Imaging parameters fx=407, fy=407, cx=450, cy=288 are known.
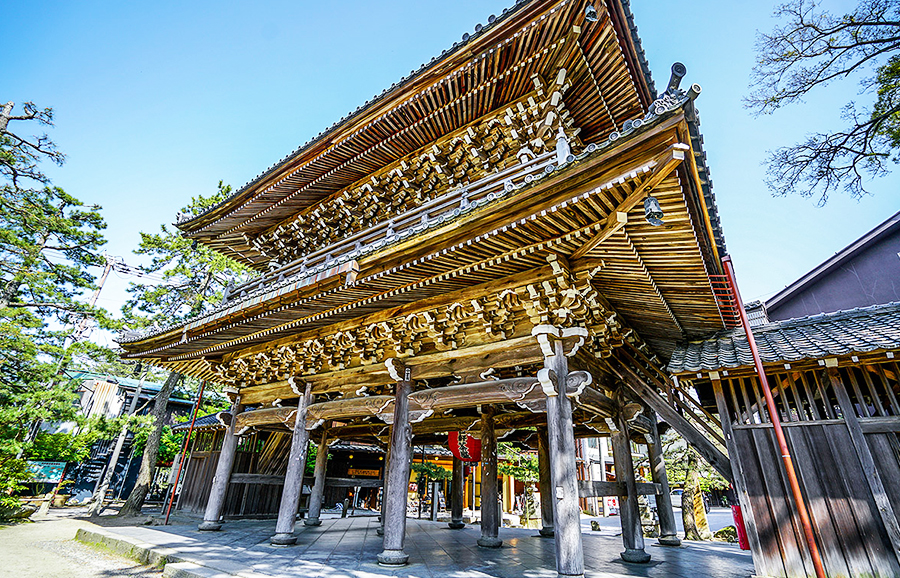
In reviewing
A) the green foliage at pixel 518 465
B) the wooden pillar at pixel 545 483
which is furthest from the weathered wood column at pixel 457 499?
the green foliage at pixel 518 465

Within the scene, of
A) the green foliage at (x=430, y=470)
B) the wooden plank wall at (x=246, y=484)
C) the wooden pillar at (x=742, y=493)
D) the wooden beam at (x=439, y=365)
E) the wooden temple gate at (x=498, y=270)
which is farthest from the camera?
the green foliage at (x=430, y=470)

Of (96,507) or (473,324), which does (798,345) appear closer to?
(473,324)

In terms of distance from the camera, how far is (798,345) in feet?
20.0

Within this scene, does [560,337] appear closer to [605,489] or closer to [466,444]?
[605,489]

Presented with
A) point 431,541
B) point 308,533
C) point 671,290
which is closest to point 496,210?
point 671,290

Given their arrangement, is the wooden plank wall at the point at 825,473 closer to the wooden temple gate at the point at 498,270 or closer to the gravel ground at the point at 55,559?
the wooden temple gate at the point at 498,270

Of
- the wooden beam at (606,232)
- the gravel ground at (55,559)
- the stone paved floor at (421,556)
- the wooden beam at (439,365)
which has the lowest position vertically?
the gravel ground at (55,559)

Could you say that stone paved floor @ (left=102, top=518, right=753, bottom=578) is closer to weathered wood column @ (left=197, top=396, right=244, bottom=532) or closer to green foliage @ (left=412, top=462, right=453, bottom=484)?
weathered wood column @ (left=197, top=396, right=244, bottom=532)

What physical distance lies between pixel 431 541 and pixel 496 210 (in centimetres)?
843

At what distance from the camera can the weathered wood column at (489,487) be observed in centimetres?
918

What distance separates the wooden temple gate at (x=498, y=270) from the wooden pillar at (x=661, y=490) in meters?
0.06

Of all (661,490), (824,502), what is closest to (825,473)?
(824,502)

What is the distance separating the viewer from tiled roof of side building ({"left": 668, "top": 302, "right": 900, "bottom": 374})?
552 centimetres

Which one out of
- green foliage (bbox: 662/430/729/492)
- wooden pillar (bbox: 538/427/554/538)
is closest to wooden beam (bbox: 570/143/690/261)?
wooden pillar (bbox: 538/427/554/538)
